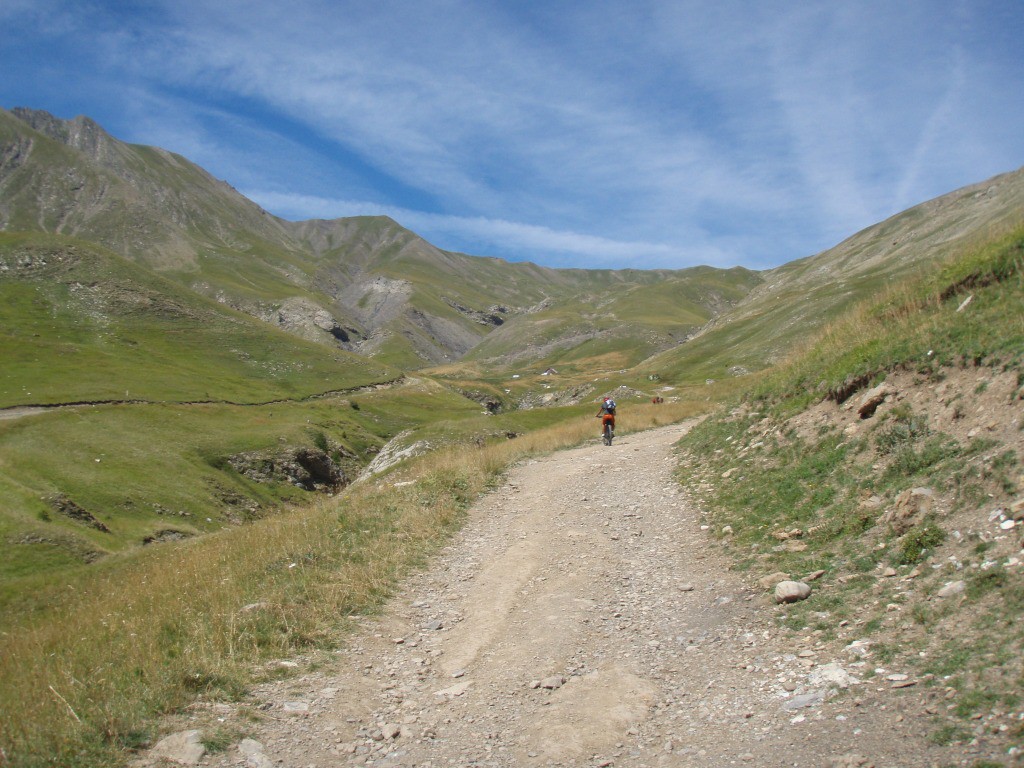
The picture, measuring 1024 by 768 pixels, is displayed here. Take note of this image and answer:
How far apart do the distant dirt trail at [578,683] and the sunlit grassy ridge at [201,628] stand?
66 centimetres

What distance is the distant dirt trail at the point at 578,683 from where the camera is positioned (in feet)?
19.8

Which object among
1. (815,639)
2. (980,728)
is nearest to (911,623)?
(815,639)

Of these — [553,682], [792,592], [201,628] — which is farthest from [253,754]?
[792,592]

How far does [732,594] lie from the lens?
9586mm

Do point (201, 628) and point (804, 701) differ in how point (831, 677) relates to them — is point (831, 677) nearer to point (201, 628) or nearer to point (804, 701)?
point (804, 701)

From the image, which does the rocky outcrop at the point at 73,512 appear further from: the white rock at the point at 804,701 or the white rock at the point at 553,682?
the white rock at the point at 804,701

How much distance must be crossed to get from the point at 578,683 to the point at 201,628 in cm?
530

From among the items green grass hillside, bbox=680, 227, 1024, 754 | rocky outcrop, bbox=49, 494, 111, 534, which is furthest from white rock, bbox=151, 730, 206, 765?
rocky outcrop, bbox=49, 494, 111, 534

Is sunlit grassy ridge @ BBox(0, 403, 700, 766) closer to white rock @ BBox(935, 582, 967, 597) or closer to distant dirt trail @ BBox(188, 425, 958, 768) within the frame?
distant dirt trail @ BBox(188, 425, 958, 768)

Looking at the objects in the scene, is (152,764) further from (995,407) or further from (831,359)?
(831,359)

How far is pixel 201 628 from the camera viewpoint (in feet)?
28.5

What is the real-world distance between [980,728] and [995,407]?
6.43 m

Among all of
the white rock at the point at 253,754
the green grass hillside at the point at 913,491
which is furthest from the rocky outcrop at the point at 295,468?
the white rock at the point at 253,754

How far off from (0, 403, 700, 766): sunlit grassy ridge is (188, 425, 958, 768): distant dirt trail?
0.66 metres
